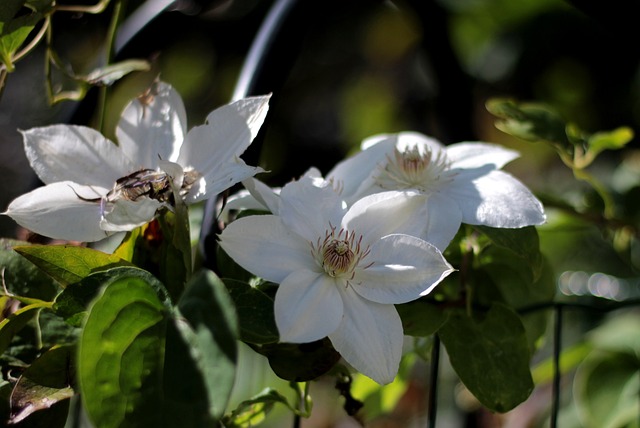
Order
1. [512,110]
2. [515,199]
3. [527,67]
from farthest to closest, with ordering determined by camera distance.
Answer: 1. [527,67]
2. [512,110]
3. [515,199]

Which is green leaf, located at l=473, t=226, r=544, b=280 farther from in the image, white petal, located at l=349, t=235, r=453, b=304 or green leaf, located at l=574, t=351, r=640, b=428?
green leaf, located at l=574, t=351, r=640, b=428

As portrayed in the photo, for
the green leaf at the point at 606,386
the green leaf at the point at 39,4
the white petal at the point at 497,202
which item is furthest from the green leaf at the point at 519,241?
the green leaf at the point at 606,386

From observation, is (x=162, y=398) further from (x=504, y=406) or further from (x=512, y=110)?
(x=512, y=110)

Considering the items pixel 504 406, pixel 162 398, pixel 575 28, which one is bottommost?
pixel 575 28

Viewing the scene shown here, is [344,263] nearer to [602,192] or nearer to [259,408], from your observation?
[259,408]

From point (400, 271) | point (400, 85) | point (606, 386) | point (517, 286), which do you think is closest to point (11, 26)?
point (400, 271)

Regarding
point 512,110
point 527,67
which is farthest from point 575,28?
point 512,110

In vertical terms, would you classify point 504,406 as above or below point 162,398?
below

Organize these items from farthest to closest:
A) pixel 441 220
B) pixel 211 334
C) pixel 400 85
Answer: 1. pixel 400 85
2. pixel 441 220
3. pixel 211 334
